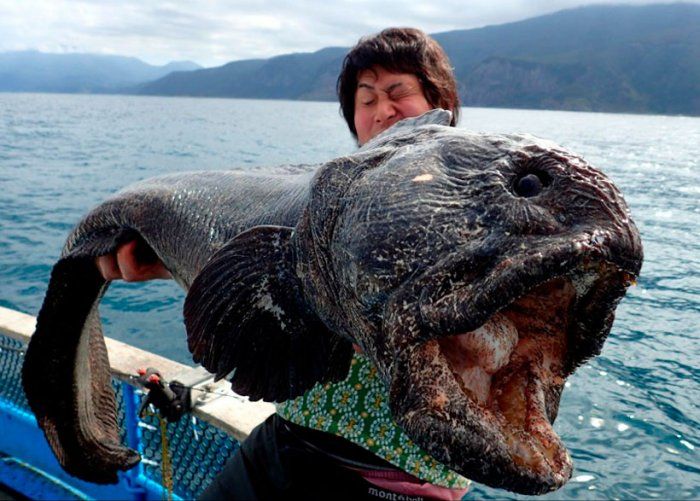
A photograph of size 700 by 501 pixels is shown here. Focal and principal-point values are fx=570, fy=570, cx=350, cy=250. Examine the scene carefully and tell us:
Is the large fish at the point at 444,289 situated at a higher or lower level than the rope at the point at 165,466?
higher

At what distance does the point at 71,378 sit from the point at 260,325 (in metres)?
1.95

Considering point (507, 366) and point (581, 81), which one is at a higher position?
point (581, 81)

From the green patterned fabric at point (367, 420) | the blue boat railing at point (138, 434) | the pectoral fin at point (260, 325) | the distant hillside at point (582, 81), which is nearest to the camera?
the pectoral fin at point (260, 325)

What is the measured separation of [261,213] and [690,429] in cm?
605

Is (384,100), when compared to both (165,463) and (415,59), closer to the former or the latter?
(415,59)

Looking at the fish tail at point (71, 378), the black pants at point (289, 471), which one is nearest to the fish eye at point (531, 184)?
the black pants at point (289, 471)

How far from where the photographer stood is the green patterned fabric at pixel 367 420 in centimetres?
185

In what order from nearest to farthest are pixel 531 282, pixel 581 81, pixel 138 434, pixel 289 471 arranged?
pixel 531 282, pixel 289 471, pixel 138 434, pixel 581 81

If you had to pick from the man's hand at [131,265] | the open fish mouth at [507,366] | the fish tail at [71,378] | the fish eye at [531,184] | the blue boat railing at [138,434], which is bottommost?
the blue boat railing at [138,434]

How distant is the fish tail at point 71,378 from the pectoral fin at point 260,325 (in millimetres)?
1487

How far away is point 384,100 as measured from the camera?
258 centimetres

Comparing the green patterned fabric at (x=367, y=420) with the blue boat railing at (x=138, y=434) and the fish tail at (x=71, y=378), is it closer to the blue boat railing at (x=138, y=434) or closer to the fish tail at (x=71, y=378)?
the blue boat railing at (x=138, y=434)

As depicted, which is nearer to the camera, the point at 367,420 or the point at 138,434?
the point at 367,420

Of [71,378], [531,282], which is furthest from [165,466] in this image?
[531,282]
